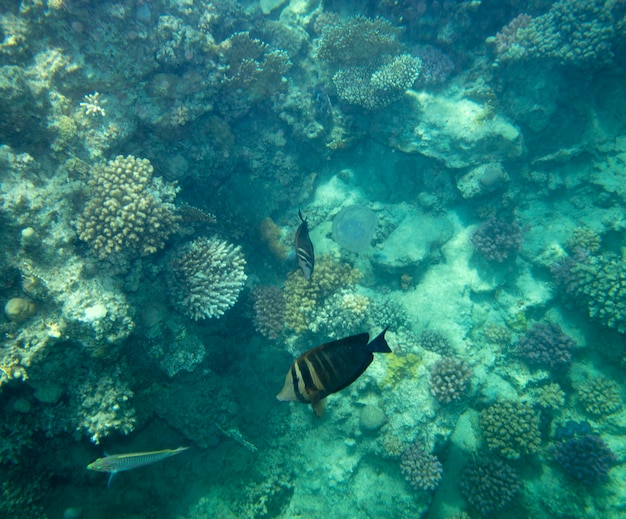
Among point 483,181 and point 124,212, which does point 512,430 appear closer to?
point 483,181

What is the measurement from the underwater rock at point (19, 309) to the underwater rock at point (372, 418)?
5150 mm

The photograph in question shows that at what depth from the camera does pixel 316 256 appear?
22.5 feet

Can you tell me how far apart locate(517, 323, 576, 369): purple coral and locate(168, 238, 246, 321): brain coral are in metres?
5.88

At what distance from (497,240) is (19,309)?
8441 millimetres

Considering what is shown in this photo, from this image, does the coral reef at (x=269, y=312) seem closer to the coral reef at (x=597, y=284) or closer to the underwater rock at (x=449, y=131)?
the underwater rock at (x=449, y=131)

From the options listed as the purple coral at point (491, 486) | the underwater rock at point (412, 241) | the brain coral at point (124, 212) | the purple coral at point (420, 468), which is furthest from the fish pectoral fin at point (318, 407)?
the purple coral at point (491, 486)

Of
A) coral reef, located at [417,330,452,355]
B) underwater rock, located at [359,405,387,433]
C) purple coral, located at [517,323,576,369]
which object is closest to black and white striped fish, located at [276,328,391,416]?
underwater rock, located at [359,405,387,433]

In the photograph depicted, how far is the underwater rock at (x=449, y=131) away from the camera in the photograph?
7.46 meters

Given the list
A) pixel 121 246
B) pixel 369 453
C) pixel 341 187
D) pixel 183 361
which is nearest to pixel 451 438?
pixel 369 453

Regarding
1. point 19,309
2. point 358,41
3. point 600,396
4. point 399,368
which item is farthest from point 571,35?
point 19,309

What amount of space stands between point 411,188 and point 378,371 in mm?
4681

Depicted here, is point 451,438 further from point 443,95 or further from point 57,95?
point 57,95

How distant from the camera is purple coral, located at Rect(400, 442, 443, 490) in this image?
5.64m

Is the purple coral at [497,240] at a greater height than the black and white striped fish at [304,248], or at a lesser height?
greater
